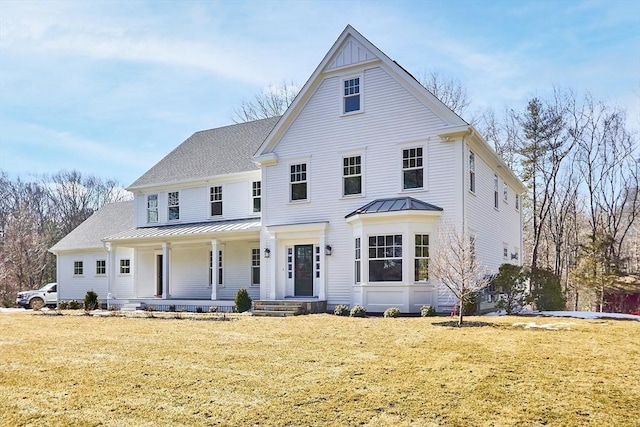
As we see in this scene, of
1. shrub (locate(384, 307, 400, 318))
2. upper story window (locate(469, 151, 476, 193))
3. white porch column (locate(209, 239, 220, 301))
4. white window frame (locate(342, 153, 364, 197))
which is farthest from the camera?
white porch column (locate(209, 239, 220, 301))

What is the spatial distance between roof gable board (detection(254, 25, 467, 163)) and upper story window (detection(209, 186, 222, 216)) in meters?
4.20

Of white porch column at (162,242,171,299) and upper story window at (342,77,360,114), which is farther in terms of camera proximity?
white porch column at (162,242,171,299)

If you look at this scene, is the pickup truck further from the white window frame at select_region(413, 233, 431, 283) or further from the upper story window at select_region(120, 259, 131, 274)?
the white window frame at select_region(413, 233, 431, 283)

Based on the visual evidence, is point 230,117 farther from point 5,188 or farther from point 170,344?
point 170,344

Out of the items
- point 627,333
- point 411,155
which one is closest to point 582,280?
point 411,155

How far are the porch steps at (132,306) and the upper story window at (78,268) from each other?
6.53 meters

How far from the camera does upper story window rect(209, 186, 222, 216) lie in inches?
931

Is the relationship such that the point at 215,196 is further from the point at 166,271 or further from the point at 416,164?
the point at 416,164

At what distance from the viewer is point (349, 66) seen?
730 inches

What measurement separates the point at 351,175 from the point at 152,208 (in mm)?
12025

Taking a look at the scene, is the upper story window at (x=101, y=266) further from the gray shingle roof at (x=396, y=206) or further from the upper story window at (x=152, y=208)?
the gray shingle roof at (x=396, y=206)

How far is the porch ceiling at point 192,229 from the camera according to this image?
21.3 m

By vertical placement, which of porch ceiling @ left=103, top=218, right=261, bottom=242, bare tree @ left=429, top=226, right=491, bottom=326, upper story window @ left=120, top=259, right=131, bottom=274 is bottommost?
upper story window @ left=120, top=259, right=131, bottom=274

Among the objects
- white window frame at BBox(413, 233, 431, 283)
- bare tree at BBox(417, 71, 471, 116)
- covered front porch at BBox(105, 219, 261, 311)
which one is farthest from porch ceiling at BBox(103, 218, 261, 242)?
bare tree at BBox(417, 71, 471, 116)
